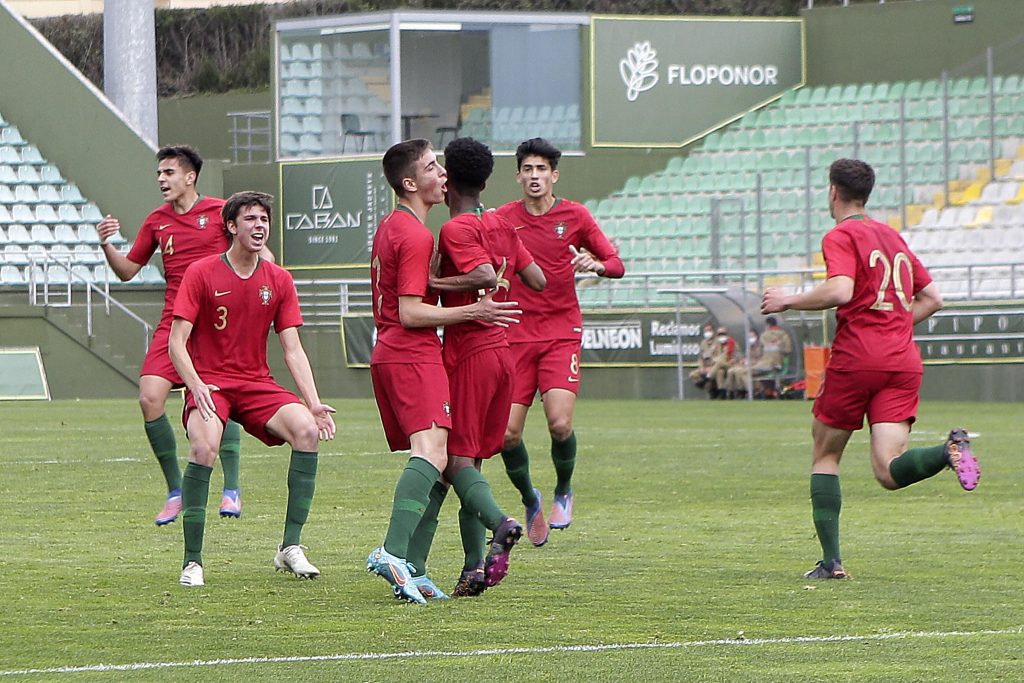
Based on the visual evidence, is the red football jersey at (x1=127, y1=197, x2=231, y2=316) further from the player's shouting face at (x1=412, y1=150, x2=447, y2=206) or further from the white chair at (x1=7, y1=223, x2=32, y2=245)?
the white chair at (x1=7, y1=223, x2=32, y2=245)

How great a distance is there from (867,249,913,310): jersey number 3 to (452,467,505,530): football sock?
2102mm

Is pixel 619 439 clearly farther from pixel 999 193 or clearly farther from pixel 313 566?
pixel 999 193

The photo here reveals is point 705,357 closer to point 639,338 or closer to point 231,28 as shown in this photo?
point 639,338

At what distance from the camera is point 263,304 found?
890 cm

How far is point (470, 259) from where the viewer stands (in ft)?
25.1

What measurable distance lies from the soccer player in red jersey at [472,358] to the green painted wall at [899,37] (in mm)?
30062

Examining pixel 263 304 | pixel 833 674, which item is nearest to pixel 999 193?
pixel 263 304

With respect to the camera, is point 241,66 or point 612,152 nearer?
point 612,152

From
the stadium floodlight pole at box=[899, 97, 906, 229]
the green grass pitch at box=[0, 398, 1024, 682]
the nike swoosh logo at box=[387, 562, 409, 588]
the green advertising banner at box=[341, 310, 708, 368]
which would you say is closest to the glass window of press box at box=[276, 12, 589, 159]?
the green advertising banner at box=[341, 310, 708, 368]

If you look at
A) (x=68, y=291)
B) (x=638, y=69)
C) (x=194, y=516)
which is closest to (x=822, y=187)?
(x=638, y=69)

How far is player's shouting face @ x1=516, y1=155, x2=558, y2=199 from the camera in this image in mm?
10469

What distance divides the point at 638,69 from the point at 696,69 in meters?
1.24

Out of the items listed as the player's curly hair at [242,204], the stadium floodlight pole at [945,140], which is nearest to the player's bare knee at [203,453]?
the player's curly hair at [242,204]

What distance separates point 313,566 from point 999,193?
24120mm
